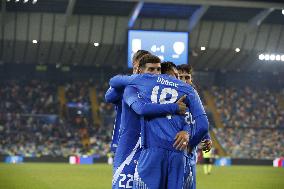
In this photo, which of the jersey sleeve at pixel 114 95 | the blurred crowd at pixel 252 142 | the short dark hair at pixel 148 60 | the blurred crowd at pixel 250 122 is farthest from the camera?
→ the blurred crowd at pixel 250 122

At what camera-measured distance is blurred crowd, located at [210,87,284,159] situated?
49438 millimetres

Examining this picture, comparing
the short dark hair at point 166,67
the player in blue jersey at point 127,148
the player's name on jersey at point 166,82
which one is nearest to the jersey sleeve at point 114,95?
the player in blue jersey at point 127,148

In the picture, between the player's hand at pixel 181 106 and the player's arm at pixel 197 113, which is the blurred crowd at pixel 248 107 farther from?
the player's hand at pixel 181 106

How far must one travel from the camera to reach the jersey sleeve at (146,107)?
7.37 metres

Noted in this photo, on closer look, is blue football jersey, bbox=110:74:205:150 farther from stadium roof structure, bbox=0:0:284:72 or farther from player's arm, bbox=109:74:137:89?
stadium roof structure, bbox=0:0:284:72

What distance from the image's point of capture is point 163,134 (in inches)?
293

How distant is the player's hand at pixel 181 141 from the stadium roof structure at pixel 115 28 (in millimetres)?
35916

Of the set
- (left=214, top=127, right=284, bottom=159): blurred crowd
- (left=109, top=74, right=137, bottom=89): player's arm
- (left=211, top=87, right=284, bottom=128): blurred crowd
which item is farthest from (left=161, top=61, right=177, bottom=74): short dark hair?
(left=211, top=87, right=284, bottom=128): blurred crowd

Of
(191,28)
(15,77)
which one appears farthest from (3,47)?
(191,28)

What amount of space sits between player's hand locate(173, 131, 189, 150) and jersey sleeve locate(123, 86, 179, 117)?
251 millimetres

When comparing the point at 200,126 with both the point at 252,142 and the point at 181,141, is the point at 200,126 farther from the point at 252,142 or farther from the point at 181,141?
the point at 252,142

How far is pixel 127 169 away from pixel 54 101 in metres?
43.3

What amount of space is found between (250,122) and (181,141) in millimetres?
45746

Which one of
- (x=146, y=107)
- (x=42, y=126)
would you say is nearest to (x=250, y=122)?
(x=42, y=126)
